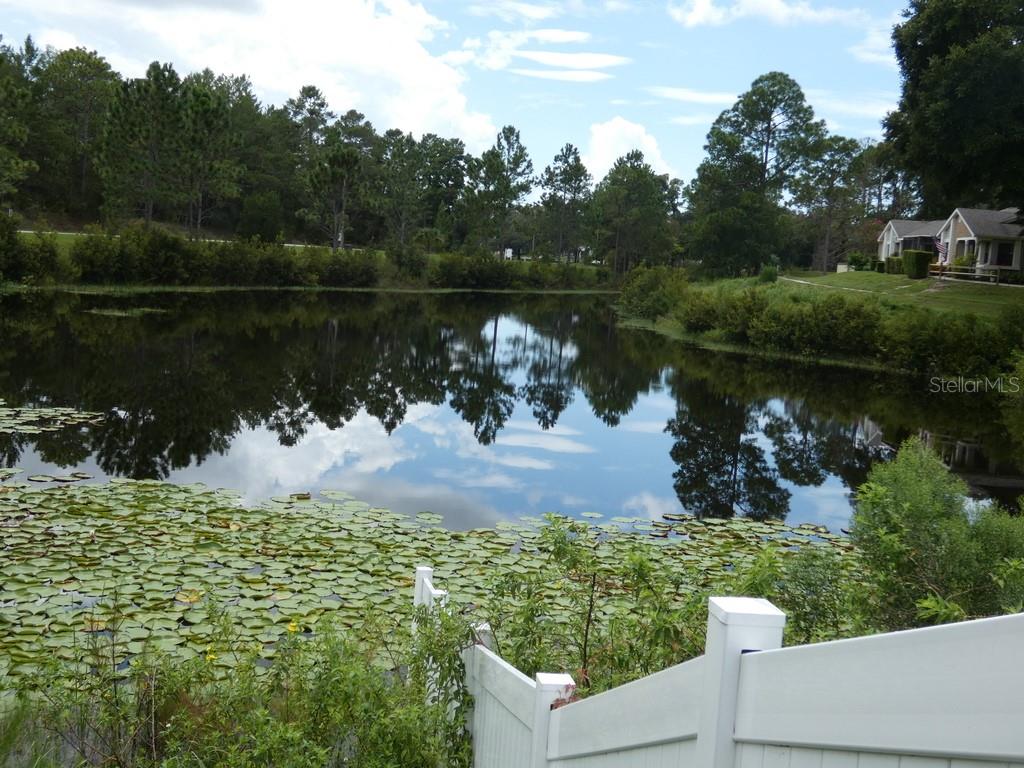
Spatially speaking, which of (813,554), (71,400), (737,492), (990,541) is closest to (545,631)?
(813,554)

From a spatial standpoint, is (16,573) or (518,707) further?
(16,573)

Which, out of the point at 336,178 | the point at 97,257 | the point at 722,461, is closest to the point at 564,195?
the point at 336,178

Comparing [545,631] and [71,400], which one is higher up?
[545,631]

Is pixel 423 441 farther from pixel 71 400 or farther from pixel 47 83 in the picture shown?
pixel 47 83

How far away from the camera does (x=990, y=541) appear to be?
5742 mm

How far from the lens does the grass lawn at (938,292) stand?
109 feet

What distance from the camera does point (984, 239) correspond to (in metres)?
46.0

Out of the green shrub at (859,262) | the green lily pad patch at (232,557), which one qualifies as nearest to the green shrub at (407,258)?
the green shrub at (859,262)

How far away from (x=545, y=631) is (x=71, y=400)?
1477 cm

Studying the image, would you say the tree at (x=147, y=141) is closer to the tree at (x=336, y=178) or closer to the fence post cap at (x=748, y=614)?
the tree at (x=336, y=178)

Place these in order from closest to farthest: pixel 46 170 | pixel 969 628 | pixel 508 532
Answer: pixel 969 628
pixel 508 532
pixel 46 170

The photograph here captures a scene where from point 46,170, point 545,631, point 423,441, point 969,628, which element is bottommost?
point 423,441

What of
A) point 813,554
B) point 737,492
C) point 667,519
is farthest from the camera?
point 737,492

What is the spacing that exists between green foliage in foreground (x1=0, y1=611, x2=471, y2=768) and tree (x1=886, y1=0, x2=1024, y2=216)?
95.3 ft
